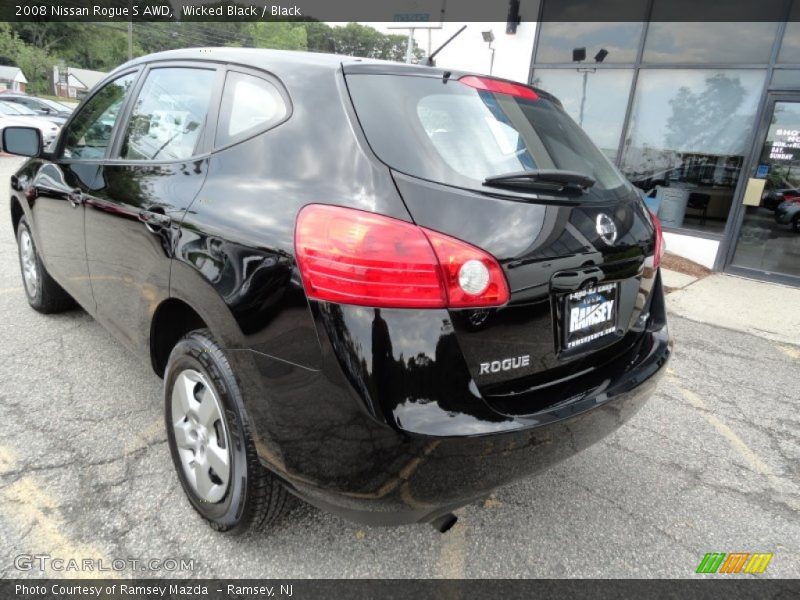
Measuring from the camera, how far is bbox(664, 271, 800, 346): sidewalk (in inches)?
211

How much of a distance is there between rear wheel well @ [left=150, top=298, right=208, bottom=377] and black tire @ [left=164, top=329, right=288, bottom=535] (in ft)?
0.52

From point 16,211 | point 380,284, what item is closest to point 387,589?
point 380,284

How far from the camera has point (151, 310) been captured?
89.4 inches

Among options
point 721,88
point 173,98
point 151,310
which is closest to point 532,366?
point 151,310

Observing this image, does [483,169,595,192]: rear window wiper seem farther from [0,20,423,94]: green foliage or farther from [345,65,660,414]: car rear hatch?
[0,20,423,94]: green foliage

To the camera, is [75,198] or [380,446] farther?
[75,198]

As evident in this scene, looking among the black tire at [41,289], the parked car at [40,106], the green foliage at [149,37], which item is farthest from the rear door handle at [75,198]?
the green foliage at [149,37]

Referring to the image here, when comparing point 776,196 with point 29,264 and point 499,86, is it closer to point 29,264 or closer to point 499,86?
point 499,86

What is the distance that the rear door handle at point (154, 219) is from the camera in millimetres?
2074

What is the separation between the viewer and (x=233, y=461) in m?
1.89

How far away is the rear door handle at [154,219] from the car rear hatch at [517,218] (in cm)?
86

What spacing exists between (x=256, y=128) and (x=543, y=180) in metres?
0.98

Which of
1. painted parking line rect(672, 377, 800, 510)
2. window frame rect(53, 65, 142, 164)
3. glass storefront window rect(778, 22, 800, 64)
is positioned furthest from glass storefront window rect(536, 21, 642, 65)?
window frame rect(53, 65, 142, 164)

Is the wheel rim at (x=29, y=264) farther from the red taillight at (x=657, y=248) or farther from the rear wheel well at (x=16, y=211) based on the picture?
the red taillight at (x=657, y=248)
